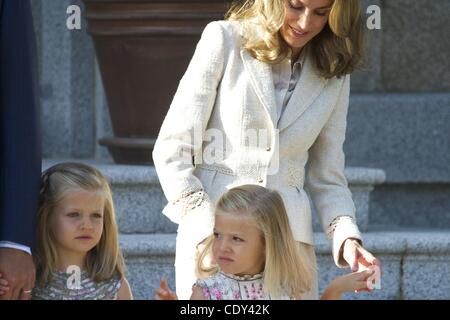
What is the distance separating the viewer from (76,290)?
3635 mm

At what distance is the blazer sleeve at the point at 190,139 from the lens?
355cm

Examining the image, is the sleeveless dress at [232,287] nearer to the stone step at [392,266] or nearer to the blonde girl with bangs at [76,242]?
the blonde girl with bangs at [76,242]

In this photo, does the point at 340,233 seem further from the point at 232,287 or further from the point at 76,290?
the point at 76,290

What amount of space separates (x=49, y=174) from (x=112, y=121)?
2314mm

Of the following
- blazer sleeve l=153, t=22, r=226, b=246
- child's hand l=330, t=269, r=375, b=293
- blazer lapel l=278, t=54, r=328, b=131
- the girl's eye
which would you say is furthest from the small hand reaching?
the girl's eye

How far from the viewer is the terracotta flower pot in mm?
5773

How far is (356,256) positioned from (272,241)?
0.23m

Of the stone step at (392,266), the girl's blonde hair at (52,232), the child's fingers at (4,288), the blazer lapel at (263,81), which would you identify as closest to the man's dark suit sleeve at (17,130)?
the child's fingers at (4,288)

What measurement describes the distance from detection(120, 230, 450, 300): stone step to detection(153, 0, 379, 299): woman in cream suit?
1723 mm

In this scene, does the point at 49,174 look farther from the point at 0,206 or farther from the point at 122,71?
the point at 122,71

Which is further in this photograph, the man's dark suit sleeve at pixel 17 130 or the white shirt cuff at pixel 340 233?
the white shirt cuff at pixel 340 233
